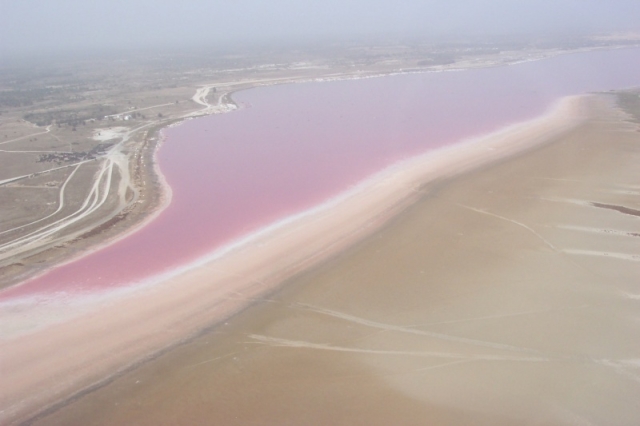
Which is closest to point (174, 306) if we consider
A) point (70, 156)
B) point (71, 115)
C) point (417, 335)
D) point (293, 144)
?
point (417, 335)

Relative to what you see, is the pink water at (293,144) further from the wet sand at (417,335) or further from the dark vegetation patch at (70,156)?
the dark vegetation patch at (70,156)

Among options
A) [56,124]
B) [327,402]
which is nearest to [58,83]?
[56,124]

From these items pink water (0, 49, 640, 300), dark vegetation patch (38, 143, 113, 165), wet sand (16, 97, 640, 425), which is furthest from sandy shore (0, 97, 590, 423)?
dark vegetation patch (38, 143, 113, 165)

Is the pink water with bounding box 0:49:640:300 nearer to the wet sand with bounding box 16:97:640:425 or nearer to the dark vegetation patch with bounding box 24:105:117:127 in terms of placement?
the wet sand with bounding box 16:97:640:425

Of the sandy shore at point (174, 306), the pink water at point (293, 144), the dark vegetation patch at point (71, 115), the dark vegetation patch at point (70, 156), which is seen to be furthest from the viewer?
the dark vegetation patch at point (71, 115)

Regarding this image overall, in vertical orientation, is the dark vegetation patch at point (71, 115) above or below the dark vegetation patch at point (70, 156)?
above

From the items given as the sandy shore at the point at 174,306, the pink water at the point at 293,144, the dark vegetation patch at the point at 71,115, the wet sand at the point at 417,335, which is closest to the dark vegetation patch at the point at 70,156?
the pink water at the point at 293,144

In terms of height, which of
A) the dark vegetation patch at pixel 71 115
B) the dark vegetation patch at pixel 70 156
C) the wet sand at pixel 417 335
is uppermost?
the dark vegetation patch at pixel 71 115
